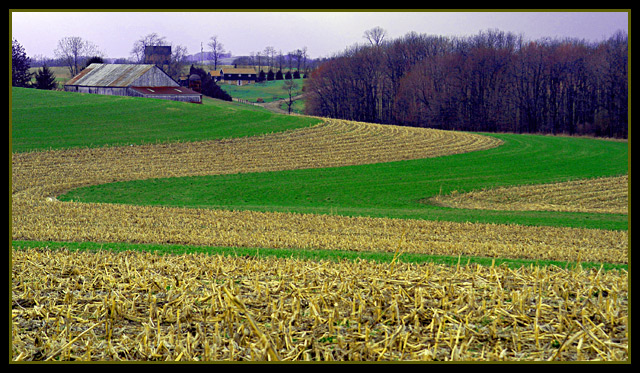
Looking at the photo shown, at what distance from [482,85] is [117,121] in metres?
47.8

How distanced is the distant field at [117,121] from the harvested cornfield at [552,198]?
2534cm

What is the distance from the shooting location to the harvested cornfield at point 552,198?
91.7 feet

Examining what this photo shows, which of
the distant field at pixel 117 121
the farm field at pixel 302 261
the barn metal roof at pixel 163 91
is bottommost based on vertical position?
the farm field at pixel 302 261

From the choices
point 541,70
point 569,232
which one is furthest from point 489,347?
point 541,70

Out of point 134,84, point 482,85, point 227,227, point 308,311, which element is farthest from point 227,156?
point 134,84

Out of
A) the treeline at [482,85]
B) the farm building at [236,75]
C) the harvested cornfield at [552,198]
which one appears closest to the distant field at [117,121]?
the harvested cornfield at [552,198]

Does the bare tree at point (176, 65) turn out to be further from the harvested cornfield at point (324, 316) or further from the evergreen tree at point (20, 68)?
the harvested cornfield at point (324, 316)

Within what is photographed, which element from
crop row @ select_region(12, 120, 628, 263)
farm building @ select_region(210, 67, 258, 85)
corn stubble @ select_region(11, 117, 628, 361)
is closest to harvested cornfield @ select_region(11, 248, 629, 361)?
corn stubble @ select_region(11, 117, 628, 361)

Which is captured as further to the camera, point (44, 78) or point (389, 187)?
point (44, 78)

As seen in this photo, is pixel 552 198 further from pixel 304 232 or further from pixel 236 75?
pixel 236 75

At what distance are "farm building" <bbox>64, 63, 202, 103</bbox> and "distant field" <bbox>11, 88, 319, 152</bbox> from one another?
1251 centimetres

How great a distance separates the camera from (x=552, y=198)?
30562 millimetres

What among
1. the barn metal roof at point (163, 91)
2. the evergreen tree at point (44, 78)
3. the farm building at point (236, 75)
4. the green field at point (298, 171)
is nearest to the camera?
the green field at point (298, 171)

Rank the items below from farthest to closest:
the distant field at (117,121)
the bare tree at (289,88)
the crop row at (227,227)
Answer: the bare tree at (289,88), the distant field at (117,121), the crop row at (227,227)
